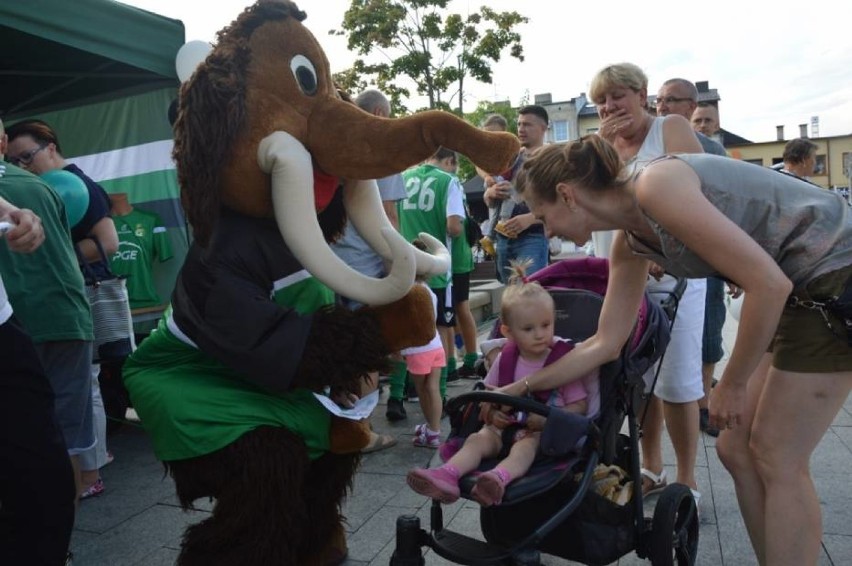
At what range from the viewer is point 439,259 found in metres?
2.46

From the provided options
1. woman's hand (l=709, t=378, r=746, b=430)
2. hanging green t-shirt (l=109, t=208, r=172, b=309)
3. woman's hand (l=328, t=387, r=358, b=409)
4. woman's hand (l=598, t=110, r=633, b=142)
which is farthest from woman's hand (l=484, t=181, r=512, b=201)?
woman's hand (l=709, t=378, r=746, b=430)

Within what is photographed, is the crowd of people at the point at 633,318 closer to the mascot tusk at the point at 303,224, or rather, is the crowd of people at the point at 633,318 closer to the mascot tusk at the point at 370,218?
the mascot tusk at the point at 370,218

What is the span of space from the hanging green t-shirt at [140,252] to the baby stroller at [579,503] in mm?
3181

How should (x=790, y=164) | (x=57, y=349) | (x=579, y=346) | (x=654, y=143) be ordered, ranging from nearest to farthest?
(x=579, y=346) → (x=57, y=349) → (x=654, y=143) → (x=790, y=164)

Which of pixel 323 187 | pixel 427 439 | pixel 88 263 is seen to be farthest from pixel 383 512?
pixel 88 263

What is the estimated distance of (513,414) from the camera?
240 centimetres

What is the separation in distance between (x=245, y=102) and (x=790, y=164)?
590 centimetres

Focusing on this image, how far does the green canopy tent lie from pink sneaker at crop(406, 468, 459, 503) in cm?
291

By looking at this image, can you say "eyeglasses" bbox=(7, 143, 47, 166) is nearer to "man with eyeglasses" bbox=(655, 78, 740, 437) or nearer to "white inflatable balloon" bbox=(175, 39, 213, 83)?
"white inflatable balloon" bbox=(175, 39, 213, 83)

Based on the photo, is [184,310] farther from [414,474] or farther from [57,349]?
[57,349]

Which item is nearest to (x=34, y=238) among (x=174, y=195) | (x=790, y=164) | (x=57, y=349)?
(x=57, y=349)

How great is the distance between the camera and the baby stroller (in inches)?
82.7

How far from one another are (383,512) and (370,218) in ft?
5.14

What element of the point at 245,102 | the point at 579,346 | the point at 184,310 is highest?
the point at 245,102
